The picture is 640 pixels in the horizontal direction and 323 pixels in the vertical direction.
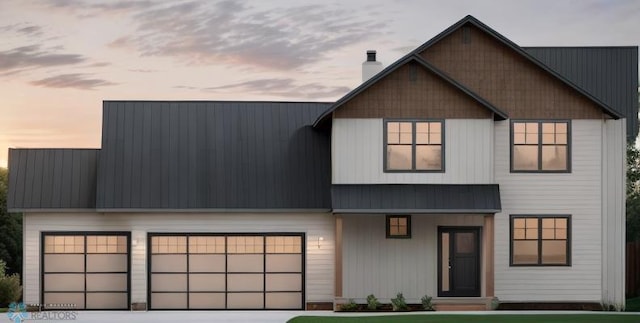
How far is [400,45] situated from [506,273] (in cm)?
1396

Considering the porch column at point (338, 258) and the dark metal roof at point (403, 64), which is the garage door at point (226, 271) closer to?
the porch column at point (338, 258)

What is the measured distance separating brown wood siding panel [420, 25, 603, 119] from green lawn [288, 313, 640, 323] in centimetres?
612

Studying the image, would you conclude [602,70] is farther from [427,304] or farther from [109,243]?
[109,243]

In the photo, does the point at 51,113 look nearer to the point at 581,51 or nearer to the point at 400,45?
the point at 400,45

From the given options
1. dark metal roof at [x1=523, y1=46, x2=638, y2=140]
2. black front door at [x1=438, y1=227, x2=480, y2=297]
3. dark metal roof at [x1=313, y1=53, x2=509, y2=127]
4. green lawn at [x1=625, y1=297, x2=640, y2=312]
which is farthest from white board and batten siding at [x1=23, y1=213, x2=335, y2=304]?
dark metal roof at [x1=523, y1=46, x2=638, y2=140]

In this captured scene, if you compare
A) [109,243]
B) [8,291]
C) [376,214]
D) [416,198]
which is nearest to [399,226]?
[376,214]

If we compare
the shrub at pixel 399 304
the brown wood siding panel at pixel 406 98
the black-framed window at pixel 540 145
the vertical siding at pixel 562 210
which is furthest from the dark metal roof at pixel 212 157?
the black-framed window at pixel 540 145

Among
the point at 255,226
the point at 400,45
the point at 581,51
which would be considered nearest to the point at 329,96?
the point at 400,45

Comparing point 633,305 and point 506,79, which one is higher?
point 506,79

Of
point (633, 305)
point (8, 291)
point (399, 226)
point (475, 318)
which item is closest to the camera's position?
point (475, 318)

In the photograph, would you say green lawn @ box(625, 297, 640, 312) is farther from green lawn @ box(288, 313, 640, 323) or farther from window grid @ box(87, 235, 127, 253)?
window grid @ box(87, 235, 127, 253)

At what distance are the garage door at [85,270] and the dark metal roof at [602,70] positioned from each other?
53.9 ft

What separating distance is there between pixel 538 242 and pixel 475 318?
4.72 m

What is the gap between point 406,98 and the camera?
29250mm
